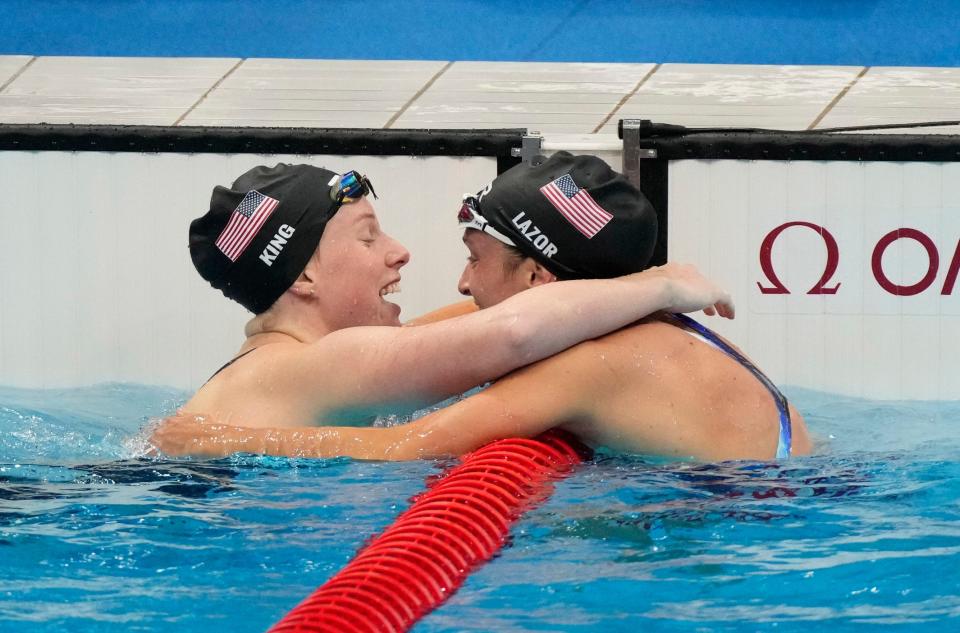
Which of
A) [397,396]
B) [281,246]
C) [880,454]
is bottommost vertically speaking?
[880,454]

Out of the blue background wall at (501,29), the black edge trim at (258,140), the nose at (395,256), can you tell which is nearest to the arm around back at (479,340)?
the nose at (395,256)

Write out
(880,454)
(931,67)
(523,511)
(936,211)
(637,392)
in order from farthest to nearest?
(931,67) < (936,211) < (880,454) < (637,392) < (523,511)

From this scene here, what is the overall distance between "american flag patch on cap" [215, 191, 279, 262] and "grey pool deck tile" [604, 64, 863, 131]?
7.82 feet

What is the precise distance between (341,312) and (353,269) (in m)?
0.14

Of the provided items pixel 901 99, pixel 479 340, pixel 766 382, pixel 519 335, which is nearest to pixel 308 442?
pixel 479 340

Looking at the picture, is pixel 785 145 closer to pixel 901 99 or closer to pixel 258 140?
pixel 901 99

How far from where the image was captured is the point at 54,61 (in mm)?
7559

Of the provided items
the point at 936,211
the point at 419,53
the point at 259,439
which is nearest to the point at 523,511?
the point at 259,439

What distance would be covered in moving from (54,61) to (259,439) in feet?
14.8

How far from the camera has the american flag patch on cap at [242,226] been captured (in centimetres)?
412

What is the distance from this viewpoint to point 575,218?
11.8ft

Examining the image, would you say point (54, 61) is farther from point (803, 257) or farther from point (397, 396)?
point (397, 396)

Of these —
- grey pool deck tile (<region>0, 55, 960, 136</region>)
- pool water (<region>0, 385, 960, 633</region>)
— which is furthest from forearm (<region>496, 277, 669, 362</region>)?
grey pool deck tile (<region>0, 55, 960, 136</region>)

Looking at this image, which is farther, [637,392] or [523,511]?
[637,392]
